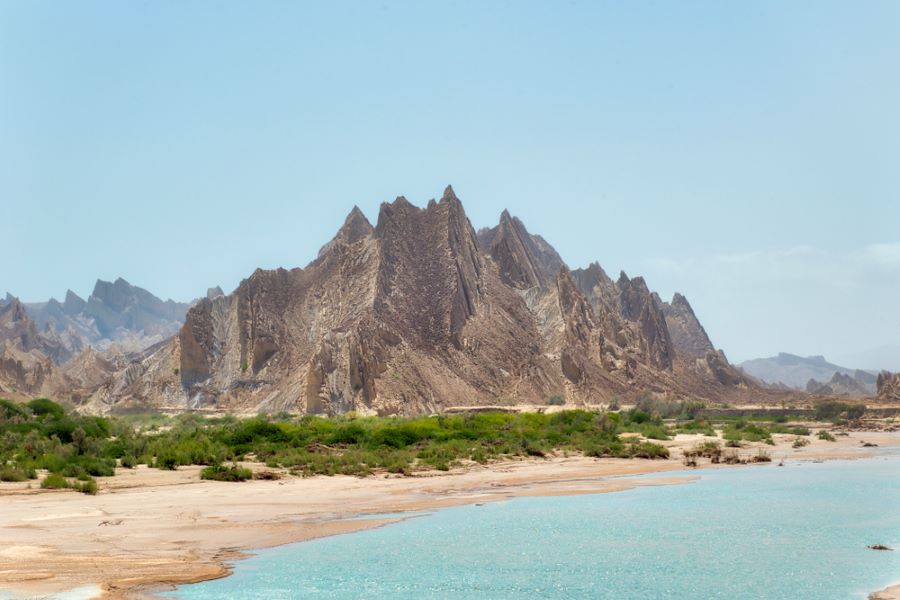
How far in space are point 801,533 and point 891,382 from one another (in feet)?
310

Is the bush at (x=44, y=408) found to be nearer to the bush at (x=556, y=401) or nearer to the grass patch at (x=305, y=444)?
the grass patch at (x=305, y=444)

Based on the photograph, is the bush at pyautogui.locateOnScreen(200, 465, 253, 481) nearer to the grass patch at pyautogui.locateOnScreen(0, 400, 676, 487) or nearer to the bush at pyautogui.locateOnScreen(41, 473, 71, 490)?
the grass patch at pyautogui.locateOnScreen(0, 400, 676, 487)

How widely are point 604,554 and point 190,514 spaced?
852 centimetres

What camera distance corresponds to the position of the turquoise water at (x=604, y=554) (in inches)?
463

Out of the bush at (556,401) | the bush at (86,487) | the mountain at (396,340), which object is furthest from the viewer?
the bush at (556,401)

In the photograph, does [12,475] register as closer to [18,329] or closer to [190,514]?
[190,514]

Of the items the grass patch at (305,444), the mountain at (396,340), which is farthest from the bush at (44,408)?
the mountain at (396,340)

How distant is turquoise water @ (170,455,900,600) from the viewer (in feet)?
38.5

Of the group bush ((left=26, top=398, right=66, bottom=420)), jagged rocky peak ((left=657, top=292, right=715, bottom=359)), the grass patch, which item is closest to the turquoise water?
the grass patch

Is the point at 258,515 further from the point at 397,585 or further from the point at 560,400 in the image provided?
the point at 560,400

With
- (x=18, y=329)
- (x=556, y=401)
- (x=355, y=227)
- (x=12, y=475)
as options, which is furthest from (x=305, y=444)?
(x=18, y=329)

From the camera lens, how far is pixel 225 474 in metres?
24.7

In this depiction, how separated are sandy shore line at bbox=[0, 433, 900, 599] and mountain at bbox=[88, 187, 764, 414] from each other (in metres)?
56.7

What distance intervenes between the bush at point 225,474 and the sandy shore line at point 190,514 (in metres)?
0.46
